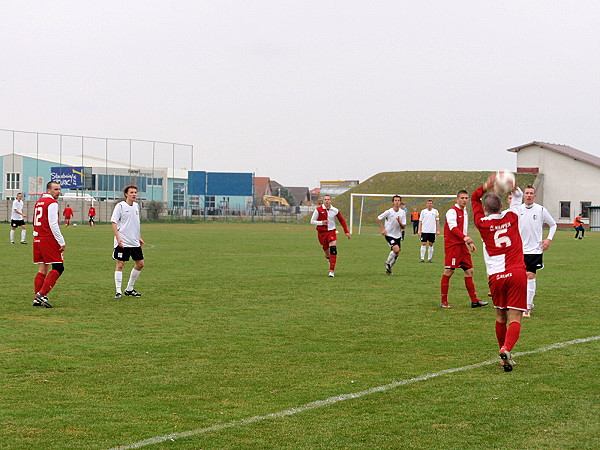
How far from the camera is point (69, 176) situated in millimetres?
79750

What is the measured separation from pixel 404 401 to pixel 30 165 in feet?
250

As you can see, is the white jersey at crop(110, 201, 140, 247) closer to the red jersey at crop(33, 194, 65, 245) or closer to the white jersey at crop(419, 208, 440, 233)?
the red jersey at crop(33, 194, 65, 245)

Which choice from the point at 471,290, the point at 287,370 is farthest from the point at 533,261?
the point at 287,370

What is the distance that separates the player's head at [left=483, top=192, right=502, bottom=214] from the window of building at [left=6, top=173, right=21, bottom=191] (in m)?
77.3

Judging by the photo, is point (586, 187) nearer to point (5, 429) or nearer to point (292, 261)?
point (292, 261)

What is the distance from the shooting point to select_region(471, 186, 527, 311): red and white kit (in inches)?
346

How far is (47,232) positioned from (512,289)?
8.56 metres

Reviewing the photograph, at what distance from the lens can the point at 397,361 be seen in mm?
9203

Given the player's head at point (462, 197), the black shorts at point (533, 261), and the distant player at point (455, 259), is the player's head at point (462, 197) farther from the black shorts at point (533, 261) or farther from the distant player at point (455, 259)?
the black shorts at point (533, 261)

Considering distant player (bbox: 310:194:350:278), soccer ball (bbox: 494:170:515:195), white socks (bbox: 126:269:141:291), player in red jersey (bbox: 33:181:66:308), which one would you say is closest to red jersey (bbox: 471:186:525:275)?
soccer ball (bbox: 494:170:515:195)

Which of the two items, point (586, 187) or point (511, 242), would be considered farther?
point (586, 187)

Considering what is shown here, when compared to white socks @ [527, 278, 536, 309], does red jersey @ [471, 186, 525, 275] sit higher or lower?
higher

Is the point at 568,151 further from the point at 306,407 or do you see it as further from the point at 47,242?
the point at 306,407

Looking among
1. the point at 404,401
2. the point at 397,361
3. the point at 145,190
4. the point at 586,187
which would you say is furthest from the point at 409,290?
the point at 586,187
